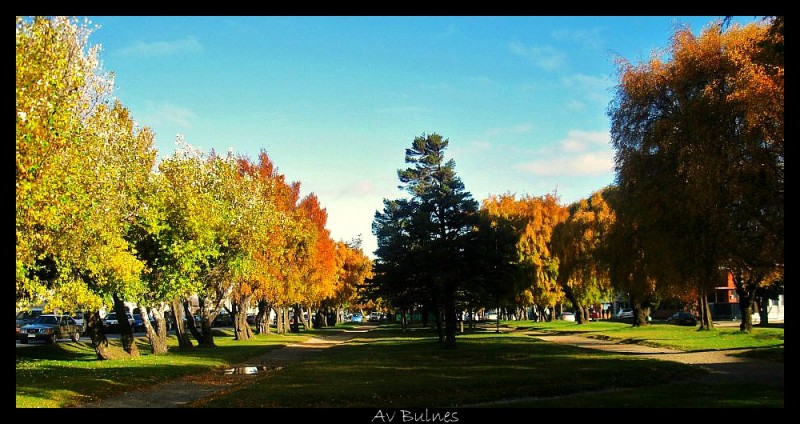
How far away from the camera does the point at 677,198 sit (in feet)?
78.9

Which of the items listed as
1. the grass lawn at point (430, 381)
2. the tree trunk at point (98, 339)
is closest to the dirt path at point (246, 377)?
the grass lawn at point (430, 381)

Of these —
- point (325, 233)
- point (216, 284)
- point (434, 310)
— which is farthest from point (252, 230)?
point (325, 233)

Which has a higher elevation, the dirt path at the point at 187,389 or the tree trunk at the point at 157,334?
the tree trunk at the point at 157,334

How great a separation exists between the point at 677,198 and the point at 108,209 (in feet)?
64.6

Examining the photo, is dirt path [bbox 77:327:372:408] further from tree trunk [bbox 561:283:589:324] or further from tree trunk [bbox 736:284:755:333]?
tree trunk [bbox 561:283:589:324]

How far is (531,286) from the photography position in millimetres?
56312

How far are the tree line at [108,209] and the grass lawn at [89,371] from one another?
2.24 m

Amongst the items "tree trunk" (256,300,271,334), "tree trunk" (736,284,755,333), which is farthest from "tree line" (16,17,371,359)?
"tree trunk" (736,284,755,333)

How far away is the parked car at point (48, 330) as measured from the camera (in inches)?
1574

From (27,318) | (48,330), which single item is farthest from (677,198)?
(27,318)

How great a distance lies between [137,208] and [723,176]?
21.3 metres

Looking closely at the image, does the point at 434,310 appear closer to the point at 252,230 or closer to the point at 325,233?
the point at 252,230

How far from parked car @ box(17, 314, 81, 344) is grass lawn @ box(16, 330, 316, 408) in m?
4.36

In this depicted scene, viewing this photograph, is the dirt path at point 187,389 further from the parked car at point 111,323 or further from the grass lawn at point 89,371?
the parked car at point 111,323
